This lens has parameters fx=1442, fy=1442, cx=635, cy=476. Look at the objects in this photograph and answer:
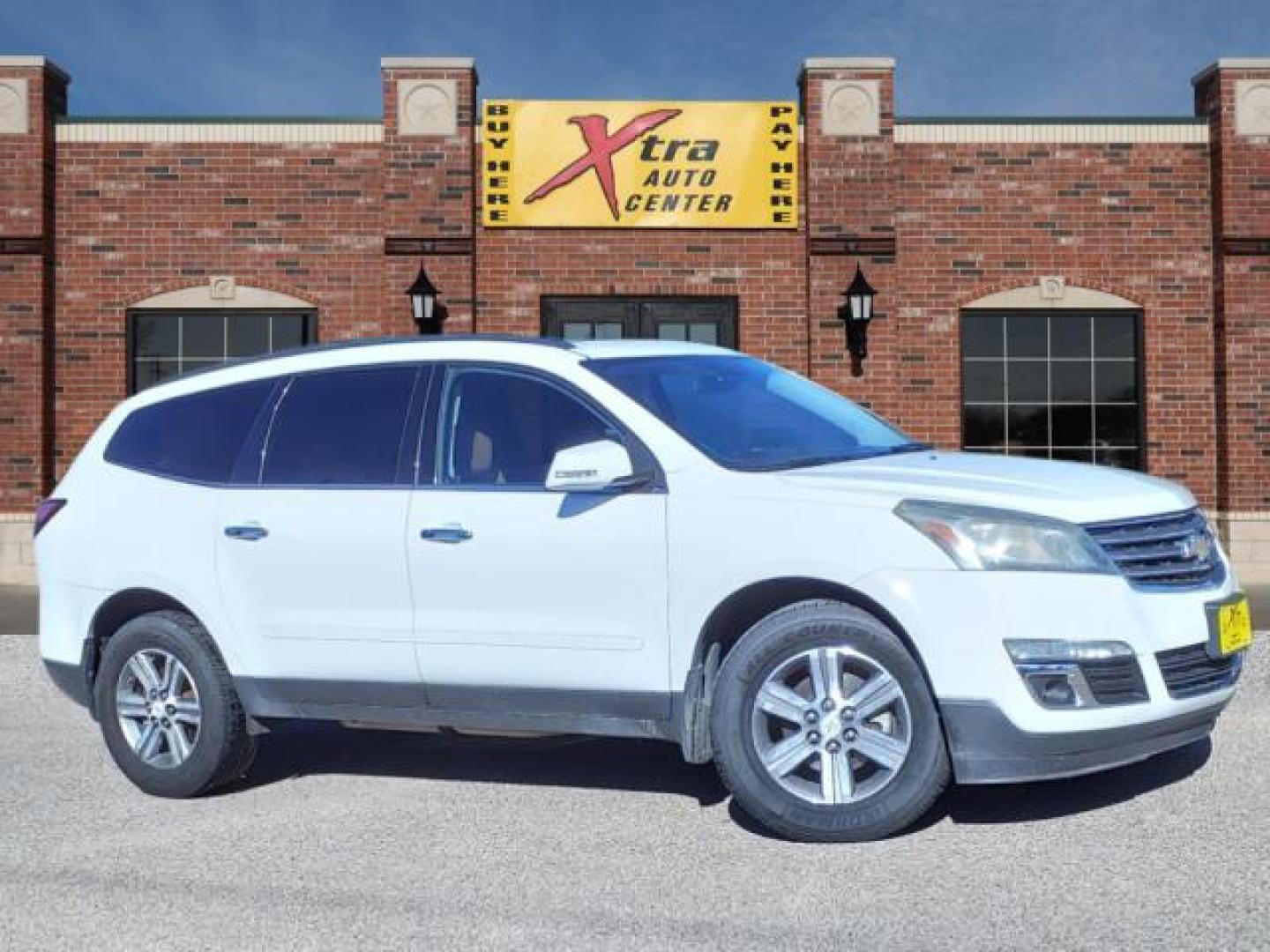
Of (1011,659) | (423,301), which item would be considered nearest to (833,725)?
(1011,659)

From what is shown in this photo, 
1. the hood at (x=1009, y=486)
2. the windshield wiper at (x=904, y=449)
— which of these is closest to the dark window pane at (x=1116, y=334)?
the windshield wiper at (x=904, y=449)

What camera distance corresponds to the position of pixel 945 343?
1647cm

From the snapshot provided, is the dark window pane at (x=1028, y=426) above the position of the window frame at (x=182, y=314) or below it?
below

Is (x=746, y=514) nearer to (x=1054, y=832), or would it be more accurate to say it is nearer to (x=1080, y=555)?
(x=1080, y=555)

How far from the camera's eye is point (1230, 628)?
518cm

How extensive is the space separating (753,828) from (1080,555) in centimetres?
152

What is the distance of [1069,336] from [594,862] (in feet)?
43.4

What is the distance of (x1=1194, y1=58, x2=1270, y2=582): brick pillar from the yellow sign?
16.1ft

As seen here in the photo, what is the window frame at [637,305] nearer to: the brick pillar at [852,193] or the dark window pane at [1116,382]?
the brick pillar at [852,193]

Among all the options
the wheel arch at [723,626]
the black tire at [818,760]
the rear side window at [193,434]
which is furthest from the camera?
the rear side window at [193,434]

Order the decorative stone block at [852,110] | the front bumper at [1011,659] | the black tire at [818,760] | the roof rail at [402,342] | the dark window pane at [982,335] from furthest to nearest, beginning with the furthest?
1. the dark window pane at [982,335]
2. the decorative stone block at [852,110]
3. the roof rail at [402,342]
4. the black tire at [818,760]
5. the front bumper at [1011,659]

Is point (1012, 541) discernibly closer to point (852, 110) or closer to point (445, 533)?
point (445, 533)

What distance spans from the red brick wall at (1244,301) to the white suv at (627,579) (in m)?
11.4

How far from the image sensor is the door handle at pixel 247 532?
229 inches
